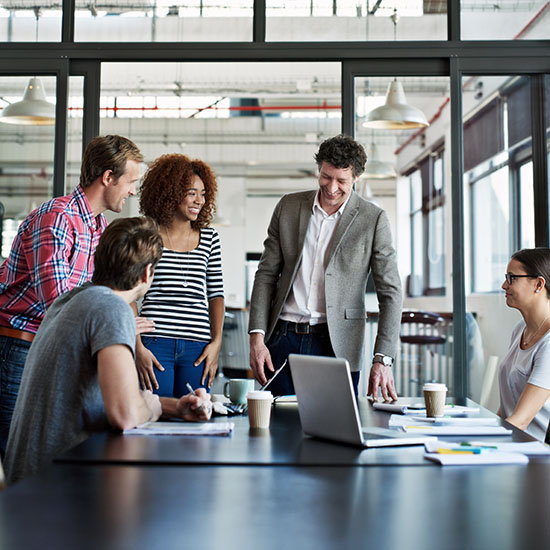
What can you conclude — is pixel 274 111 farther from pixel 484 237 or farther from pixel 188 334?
pixel 188 334

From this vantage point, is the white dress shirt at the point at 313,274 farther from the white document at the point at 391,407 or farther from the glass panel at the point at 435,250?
the glass panel at the point at 435,250

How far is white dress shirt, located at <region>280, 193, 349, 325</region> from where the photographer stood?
2789mm

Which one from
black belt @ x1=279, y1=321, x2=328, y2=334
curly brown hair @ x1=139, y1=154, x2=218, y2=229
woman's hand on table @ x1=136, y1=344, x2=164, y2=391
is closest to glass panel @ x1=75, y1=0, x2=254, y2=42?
curly brown hair @ x1=139, y1=154, x2=218, y2=229

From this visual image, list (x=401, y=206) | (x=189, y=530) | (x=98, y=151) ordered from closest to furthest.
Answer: (x=189, y=530), (x=98, y=151), (x=401, y=206)

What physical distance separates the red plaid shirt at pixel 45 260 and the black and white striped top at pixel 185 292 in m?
0.31

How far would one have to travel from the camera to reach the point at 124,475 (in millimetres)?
1232

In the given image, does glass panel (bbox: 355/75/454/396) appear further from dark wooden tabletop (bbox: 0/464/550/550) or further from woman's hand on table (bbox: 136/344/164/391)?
dark wooden tabletop (bbox: 0/464/550/550)

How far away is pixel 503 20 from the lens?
3.67 meters

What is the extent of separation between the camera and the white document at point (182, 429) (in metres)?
1.64

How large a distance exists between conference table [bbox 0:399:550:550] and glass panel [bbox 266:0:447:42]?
2.65 metres

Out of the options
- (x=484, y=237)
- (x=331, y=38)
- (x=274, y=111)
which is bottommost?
(x=484, y=237)

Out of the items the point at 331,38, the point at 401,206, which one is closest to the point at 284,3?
the point at 331,38

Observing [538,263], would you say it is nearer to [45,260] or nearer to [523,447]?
[523,447]

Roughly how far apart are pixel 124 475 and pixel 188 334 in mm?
1471
